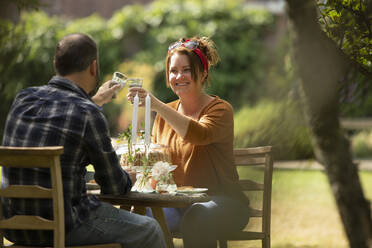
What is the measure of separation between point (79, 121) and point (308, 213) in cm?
520

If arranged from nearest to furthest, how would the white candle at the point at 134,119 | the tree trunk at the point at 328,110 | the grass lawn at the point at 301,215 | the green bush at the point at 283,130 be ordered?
the white candle at the point at 134,119, the tree trunk at the point at 328,110, the green bush at the point at 283,130, the grass lawn at the point at 301,215

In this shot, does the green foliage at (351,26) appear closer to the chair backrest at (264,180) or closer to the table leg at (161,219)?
the chair backrest at (264,180)

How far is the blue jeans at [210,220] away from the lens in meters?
2.69

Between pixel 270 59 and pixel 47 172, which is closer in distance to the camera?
pixel 47 172

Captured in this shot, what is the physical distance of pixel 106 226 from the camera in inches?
89.5

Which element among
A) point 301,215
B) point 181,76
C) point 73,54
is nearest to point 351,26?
point 181,76

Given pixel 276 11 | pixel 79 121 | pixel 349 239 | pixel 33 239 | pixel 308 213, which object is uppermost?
pixel 276 11

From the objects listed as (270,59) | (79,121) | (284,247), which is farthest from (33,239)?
(270,59)

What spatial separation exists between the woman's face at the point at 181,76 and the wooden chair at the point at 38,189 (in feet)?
3.29

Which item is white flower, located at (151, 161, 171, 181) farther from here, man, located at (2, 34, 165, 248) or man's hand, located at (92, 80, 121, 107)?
man's hand, located at (92, 80, 121, 107)

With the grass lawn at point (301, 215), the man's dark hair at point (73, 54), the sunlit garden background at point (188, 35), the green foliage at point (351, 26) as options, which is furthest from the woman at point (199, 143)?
the sunlit garden background at point (188, 35)

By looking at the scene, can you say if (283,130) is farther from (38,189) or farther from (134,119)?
(38,189)

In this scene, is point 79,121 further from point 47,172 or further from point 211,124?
point 211,124

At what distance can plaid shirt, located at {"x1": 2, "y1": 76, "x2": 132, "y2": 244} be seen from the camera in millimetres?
2203
